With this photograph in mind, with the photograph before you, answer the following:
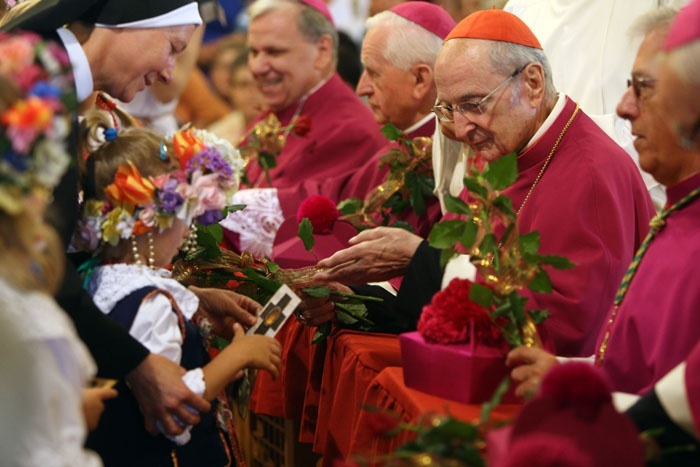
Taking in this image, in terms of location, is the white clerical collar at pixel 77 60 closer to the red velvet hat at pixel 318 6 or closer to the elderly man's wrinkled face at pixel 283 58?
the elderly man's wrinkled face at pixel 283 58

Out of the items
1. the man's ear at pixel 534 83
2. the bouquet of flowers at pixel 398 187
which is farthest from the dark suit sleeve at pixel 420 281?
the bouquet of flowers at pixel 398 187

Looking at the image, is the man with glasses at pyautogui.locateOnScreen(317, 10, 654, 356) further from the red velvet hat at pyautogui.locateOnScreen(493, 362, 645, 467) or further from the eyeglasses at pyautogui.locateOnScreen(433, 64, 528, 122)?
the red velvet hat at pyautogui.locateOnScreen(493, 362, 645, 467)

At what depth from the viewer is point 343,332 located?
4.31 metres

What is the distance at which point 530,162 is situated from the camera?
4102mm

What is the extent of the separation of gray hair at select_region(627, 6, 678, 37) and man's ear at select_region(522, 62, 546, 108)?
2.17 ft

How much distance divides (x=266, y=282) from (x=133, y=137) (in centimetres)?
100

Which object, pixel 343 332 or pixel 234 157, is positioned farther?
pixel 343 332

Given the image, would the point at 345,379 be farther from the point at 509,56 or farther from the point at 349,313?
the point at 509,56

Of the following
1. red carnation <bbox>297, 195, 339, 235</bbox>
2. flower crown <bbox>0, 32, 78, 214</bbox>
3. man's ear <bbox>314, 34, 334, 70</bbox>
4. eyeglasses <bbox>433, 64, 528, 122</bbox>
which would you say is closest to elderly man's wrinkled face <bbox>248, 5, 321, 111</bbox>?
man's ear <bbox>314, 34, 334, 70</bbox>

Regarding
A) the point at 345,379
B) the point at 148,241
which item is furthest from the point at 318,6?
the point at 148,241

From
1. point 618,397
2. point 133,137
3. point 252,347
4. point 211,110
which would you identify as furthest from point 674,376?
point 211,110

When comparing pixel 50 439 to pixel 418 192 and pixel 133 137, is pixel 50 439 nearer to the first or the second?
pixel 133 137

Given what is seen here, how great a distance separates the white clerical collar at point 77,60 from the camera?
3.51 m

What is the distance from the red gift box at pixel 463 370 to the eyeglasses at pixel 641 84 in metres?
0.84
